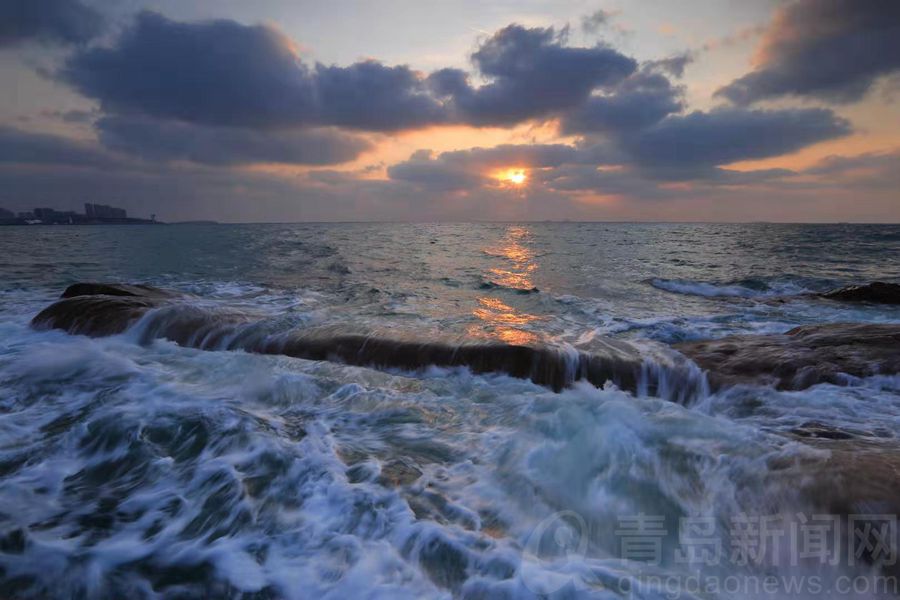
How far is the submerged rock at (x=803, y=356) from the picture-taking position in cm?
632

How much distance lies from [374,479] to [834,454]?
426 cm

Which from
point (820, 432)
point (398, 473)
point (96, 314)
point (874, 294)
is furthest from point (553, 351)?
point (874, 294)

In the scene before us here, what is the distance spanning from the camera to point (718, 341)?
816 centimetres

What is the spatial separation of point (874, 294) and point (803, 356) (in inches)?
414

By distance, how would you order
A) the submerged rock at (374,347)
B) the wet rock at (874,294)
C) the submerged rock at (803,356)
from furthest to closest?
the wet rock at (874,294) < the submerged rock at (374,347) < the submerged rock at (803,356)

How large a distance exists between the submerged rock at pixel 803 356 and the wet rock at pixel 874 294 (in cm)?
804

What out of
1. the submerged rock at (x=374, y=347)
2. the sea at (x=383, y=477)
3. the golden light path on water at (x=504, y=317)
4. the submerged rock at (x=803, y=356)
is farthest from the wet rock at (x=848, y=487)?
the golden light path on water at (x=504, y=317)

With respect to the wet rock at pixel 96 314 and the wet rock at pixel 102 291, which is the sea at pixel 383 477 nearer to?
the wet rock at pixel 96 314

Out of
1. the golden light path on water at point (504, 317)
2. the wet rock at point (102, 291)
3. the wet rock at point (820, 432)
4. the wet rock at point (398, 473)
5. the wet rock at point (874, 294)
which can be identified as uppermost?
the wet rock at point (102, 291)

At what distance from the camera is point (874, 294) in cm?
1379

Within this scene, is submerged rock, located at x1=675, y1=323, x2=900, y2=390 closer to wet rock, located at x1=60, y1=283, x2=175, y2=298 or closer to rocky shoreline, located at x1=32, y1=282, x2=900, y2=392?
rocky shoreline, located at x1=32, y1=282, x2=900, y2=392

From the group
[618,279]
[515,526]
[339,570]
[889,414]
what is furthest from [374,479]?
[618,279]

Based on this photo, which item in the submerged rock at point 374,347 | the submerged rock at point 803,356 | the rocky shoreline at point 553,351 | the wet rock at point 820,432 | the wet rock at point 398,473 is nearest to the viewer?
the wet rock at point 398,473

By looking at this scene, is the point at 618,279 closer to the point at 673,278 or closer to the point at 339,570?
the point at 673,278
